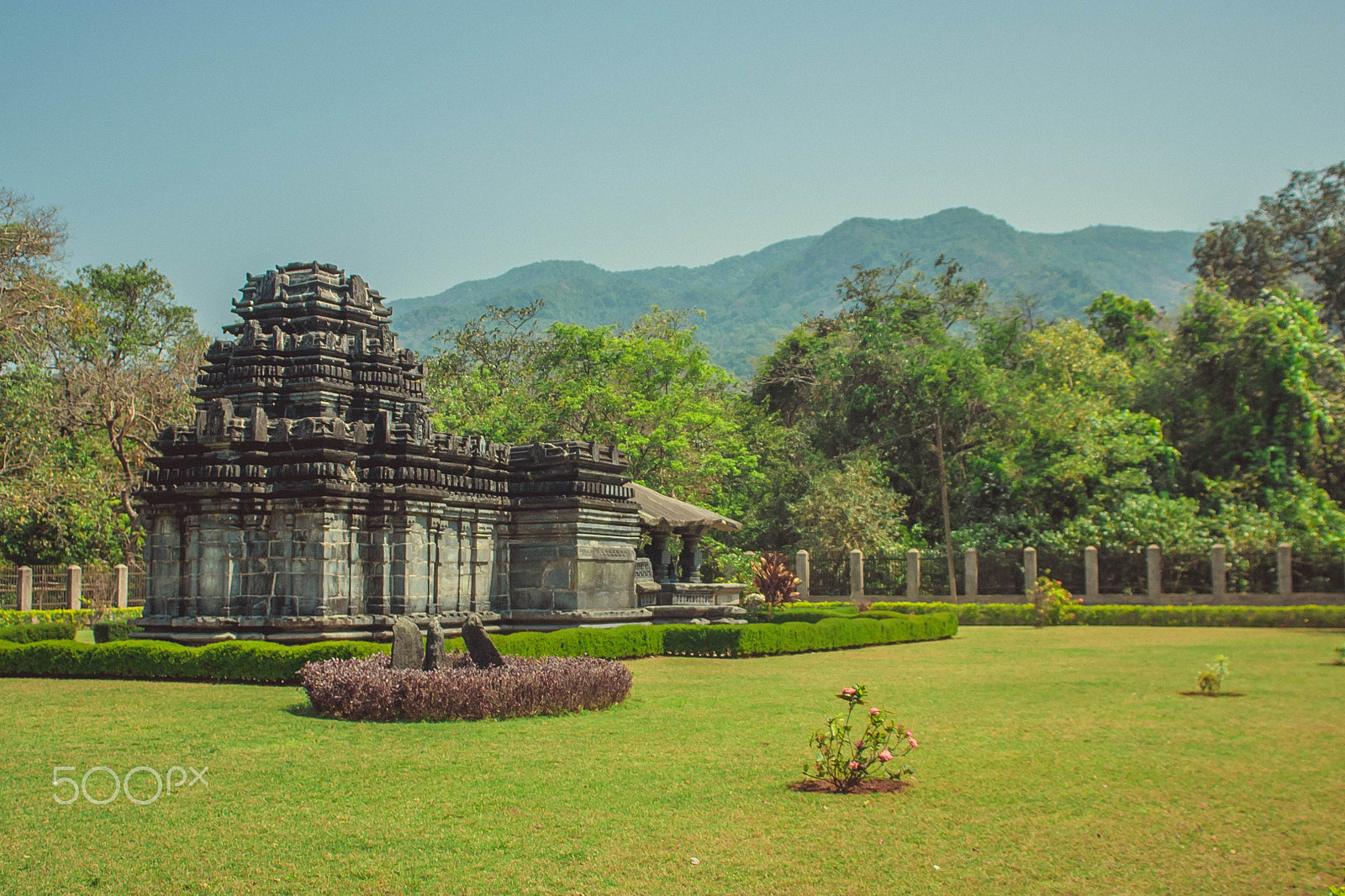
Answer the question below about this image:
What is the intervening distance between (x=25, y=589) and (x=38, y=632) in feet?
39.1

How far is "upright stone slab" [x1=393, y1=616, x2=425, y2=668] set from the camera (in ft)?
36.8

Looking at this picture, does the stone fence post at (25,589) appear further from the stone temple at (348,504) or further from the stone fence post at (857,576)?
the stone fence post at (857,576)

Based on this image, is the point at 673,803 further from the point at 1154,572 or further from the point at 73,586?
the point at 73,586

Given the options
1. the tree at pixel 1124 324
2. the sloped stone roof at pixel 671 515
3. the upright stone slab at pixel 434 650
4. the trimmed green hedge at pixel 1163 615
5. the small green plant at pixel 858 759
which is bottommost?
the trimmed green hedge at pixel 1163 615

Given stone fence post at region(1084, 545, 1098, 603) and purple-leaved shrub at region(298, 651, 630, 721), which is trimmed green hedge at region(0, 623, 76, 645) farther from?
stone fence post at region(1084, 545, 1098, 603)

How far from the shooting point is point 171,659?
44.7ft

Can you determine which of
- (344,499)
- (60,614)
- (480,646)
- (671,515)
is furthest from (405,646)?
(60,614)

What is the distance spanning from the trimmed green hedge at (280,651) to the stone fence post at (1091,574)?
52.7 ft

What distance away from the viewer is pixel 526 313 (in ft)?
160

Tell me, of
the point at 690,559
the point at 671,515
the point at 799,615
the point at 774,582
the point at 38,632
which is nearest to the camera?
the point at 38,632

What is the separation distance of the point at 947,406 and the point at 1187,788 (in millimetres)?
30546

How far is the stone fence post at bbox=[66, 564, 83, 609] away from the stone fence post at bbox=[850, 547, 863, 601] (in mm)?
21969

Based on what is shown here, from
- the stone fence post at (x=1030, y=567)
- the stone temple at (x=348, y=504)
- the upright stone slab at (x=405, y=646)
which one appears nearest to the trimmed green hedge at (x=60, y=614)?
the stone temple at (x=348, y=504)

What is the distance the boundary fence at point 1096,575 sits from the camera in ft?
95.9
